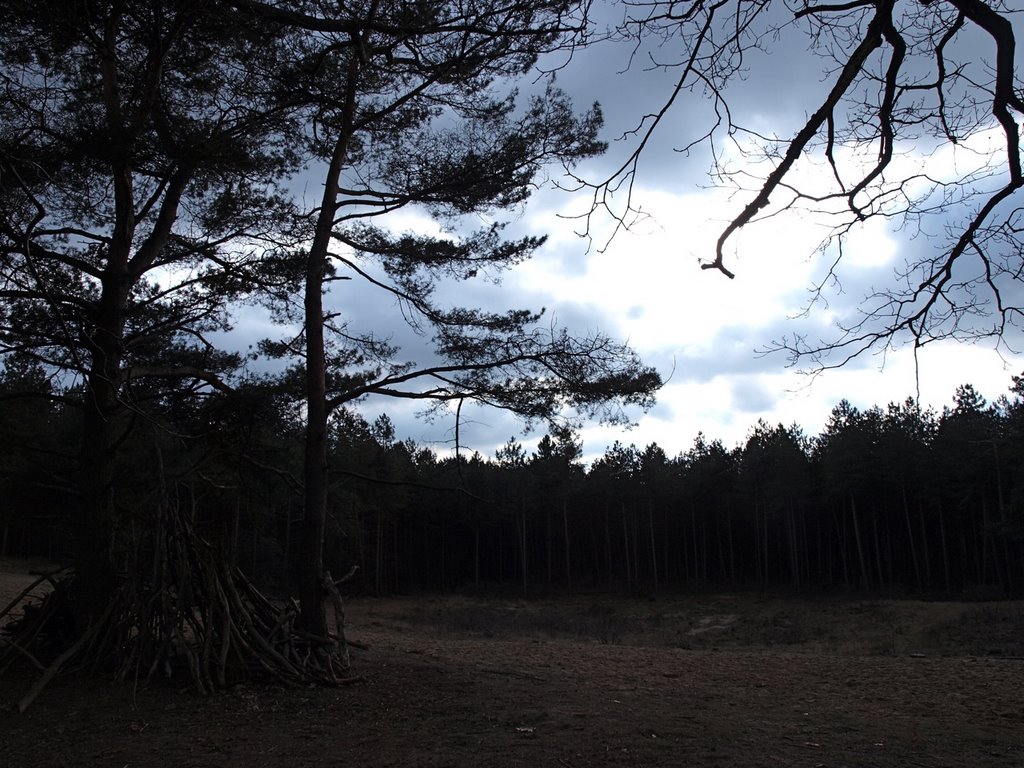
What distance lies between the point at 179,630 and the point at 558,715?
4357 mm

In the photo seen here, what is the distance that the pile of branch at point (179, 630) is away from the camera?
797 cm

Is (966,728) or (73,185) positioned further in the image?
(73,185)

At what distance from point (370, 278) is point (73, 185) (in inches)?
134

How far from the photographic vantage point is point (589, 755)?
208 inches

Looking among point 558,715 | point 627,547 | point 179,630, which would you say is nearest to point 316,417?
point 179,630

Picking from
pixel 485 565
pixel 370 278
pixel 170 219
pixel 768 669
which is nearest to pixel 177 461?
pixel 170 219

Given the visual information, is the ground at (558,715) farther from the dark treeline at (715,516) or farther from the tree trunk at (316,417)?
the dark treeline at (715,516)

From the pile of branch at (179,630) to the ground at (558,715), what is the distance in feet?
0.98

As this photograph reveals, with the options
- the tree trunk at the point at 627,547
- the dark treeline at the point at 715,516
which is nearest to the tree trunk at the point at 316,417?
the dark treeline at the point at 715,516

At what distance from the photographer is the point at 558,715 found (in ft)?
22.0

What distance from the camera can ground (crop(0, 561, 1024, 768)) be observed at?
5.42 metres

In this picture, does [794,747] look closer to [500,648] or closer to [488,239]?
[488,239]

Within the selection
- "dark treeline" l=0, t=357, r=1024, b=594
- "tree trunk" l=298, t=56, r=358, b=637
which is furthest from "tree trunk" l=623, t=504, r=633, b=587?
"tree trunk" l=298, t=56, r=358, b=637

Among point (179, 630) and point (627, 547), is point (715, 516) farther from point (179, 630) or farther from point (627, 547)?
point (179, 630)
